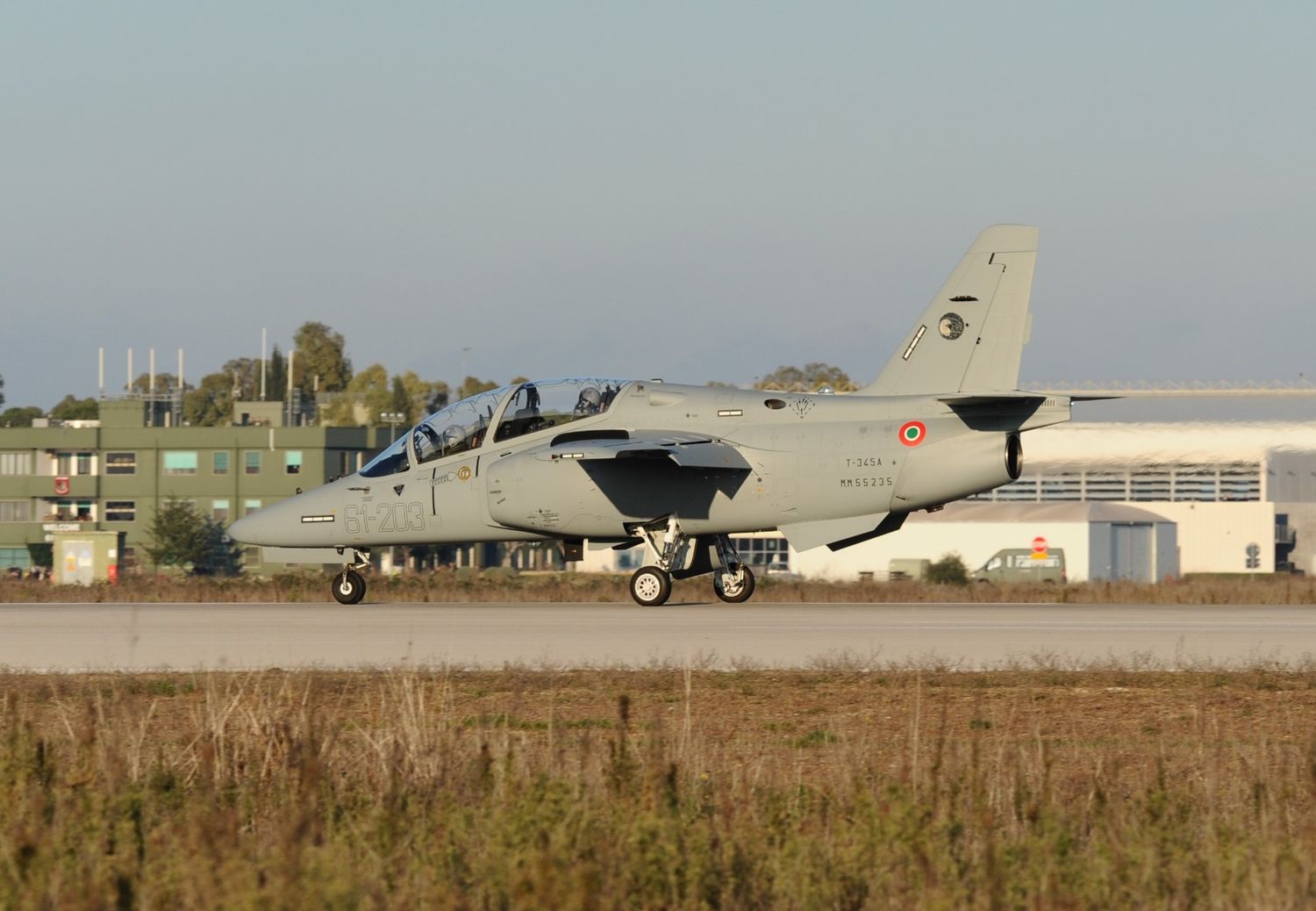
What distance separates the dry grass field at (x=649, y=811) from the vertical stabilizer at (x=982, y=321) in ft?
39.1

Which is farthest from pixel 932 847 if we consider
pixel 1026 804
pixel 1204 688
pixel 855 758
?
pixel 1204 688

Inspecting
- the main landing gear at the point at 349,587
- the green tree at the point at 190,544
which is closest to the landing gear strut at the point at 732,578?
the main landing gear at the point at 349,587

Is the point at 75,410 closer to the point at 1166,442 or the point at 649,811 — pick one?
the point at 1166,442

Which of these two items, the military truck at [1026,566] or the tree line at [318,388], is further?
the tree line at [318,388]

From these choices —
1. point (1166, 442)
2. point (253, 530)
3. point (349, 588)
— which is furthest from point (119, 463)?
point (349, 588)

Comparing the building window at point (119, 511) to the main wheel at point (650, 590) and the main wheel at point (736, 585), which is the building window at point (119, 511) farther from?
the main wheel at point (650, 590)

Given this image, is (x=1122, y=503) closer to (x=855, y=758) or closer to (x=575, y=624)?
(x=575, y=624)

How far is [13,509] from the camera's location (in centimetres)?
9469

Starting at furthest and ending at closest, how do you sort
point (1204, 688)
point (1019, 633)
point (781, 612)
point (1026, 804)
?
point (781, 612) → point (1019, 633) → point (1204, 688) → point (1026, 804)

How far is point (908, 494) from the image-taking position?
2316 centimetres

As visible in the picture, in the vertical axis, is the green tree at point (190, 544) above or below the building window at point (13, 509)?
below

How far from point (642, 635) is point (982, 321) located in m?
8.00

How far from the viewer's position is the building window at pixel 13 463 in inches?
3802

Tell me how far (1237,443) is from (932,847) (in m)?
63.5
